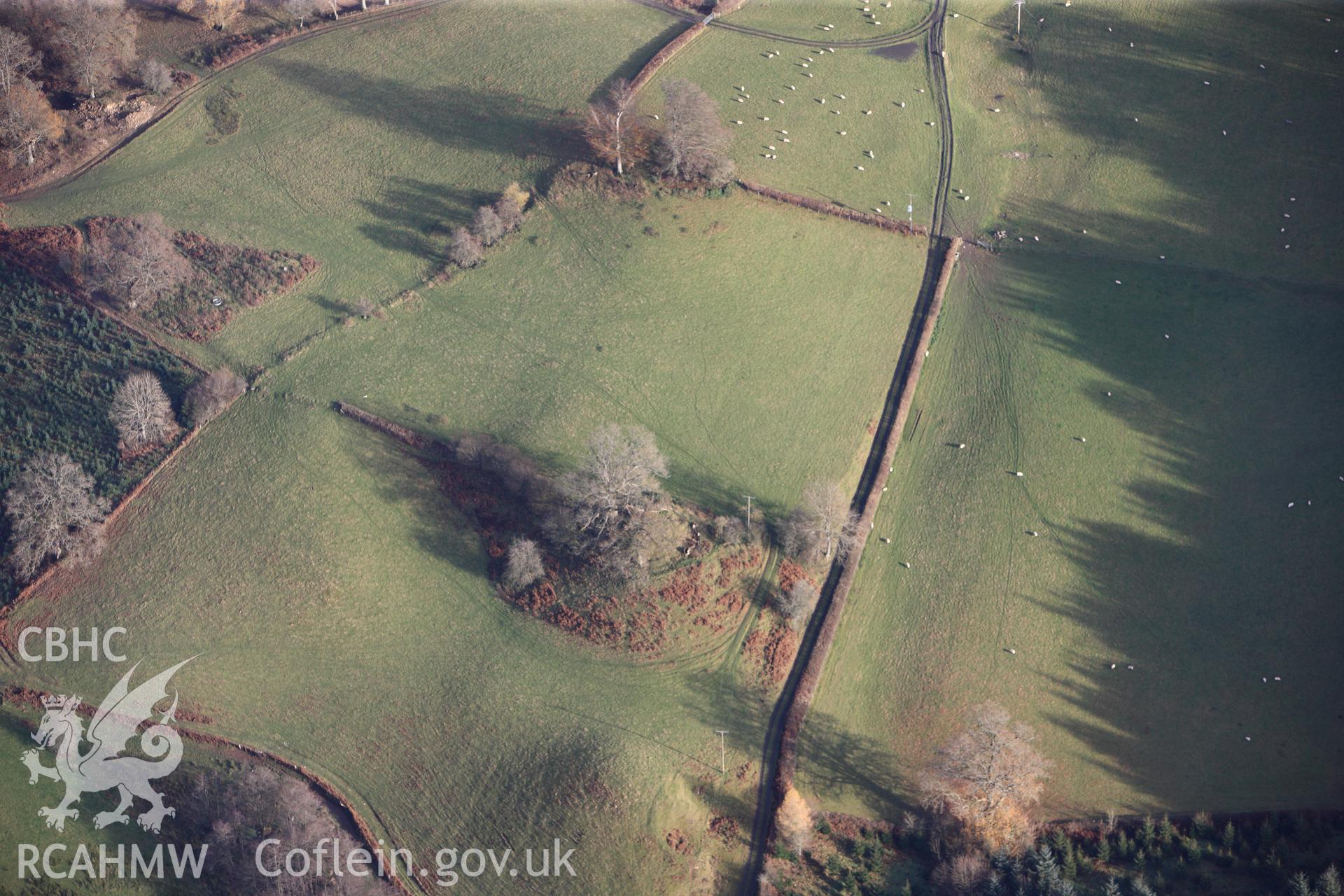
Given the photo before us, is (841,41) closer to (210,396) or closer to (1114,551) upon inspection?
(1114,551)

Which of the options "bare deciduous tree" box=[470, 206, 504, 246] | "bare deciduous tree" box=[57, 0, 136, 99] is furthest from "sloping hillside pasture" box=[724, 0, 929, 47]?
"bare deciduous tree" box=[57, 0, 136, 99]

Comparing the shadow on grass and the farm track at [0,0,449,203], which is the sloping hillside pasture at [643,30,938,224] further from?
the farm track at [0,0,449,203]

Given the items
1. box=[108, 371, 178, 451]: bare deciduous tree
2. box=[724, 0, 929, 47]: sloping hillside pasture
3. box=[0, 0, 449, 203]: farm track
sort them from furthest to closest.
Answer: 1. box=[724, 0, 929, 47]: sloping hillside pasture
2. box=[0, 0, 449, 203]: farm track
3. box=[108, 371, 178, 451]: bare deciduous tree

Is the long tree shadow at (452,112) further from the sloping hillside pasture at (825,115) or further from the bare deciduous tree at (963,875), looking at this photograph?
the bare deciduous tree at (963,875)

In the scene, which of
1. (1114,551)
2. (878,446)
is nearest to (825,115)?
(878,446)

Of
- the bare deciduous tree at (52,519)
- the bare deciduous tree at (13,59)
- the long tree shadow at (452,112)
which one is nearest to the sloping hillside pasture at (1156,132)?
the long tree shadow at (452,112)

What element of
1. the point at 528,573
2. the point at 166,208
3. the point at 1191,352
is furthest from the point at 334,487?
the point at 1191,352

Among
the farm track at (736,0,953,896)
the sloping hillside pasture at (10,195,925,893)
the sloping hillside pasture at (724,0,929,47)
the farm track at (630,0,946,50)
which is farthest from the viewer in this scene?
the sloping hillside pasture at (724,0,929,47)
